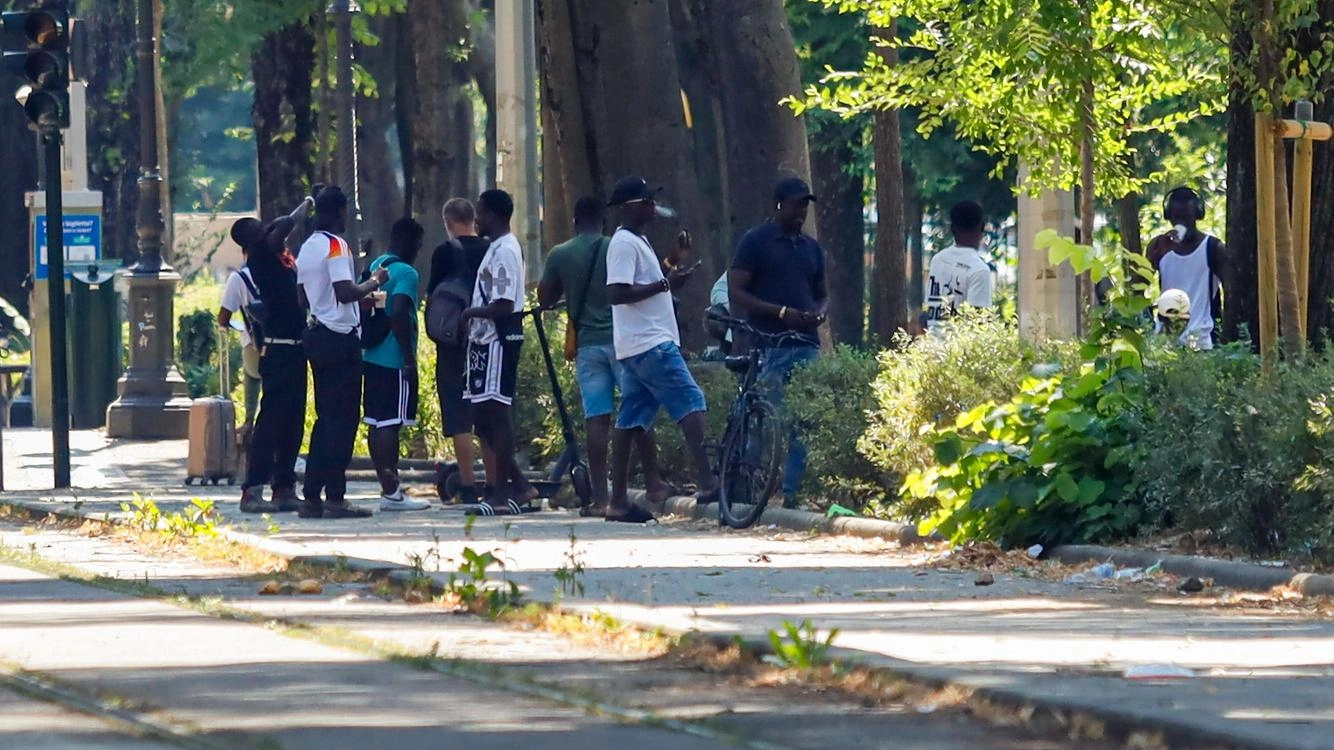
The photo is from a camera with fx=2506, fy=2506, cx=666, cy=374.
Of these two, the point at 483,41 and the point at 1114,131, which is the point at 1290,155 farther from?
the point at 483,41

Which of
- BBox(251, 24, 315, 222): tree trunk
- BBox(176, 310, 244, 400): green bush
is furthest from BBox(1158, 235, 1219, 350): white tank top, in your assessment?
BBox(176, 310, 244, 400): green bush

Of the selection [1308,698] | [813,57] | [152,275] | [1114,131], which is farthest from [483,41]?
[1308,698]

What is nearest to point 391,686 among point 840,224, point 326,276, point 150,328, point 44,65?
point 326,276

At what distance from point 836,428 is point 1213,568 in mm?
3753

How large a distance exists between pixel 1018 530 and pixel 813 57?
20454 mm

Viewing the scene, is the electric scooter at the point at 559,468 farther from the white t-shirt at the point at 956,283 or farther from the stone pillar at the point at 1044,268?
the stone pillar at the point at 1044,268

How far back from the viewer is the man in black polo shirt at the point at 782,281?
1370 centimetres

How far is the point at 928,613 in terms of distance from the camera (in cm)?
915

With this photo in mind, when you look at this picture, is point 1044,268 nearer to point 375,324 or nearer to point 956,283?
point 956,283

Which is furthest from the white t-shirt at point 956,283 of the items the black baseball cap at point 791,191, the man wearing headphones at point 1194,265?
the black baseball cap at point 791,191

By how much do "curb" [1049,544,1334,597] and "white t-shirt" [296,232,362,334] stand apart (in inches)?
189

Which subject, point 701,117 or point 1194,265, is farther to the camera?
point 701,117

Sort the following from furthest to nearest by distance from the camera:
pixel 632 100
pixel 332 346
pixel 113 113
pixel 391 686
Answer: pixel 113 113 → pixel 632 100 → pixel 332 346 → pixel 391 686

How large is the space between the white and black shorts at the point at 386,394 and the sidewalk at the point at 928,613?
0.65 metres
